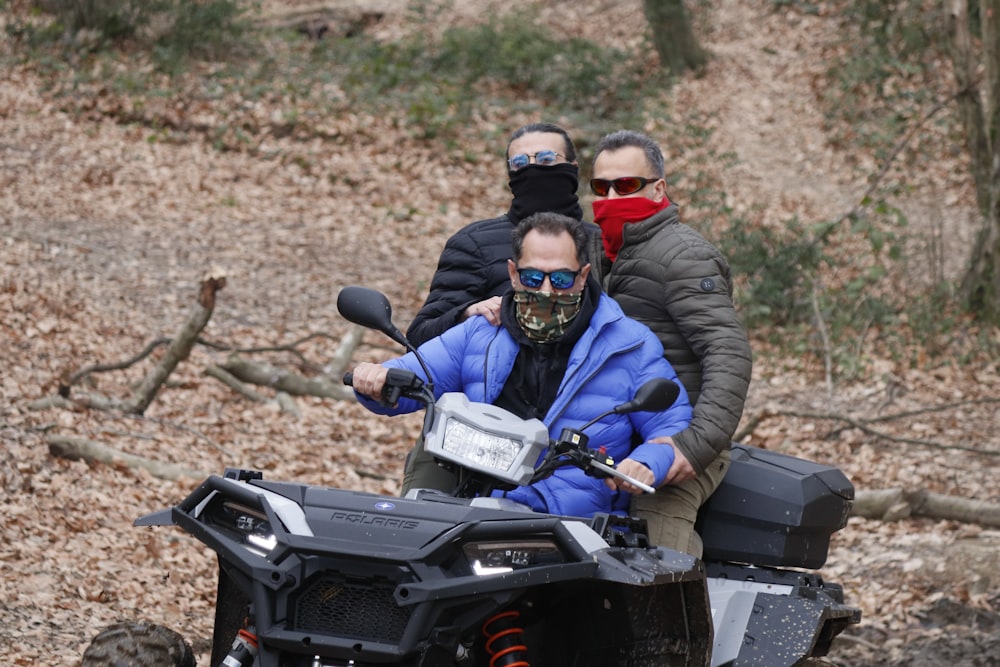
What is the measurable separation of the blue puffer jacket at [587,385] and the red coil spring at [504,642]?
56cm

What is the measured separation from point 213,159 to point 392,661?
13921mm

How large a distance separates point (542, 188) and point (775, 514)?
163 centimetres

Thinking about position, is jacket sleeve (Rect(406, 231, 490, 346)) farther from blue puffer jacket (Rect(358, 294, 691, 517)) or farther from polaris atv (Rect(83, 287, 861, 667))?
polaris atv (Rect(83, 287, 861, 667))

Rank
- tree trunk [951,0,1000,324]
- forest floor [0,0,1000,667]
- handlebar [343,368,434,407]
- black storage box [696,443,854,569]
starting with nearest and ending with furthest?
handlebar [343,368,434,407]
black storage box [696,443,854,569]
forest floor [0,0,1000,667]
tree trunk [951,0,1000,324]

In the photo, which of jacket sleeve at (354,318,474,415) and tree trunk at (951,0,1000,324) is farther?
tree trunk at (951,0,1000,324)

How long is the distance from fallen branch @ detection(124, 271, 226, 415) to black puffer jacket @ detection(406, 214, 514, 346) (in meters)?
3.86

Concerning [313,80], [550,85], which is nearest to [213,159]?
[313,80]

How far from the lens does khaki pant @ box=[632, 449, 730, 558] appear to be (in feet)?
14.4

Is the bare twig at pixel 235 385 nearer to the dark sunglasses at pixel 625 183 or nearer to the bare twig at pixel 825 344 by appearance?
the bare twig at pixel 825 344

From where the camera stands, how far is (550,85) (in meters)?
20.0

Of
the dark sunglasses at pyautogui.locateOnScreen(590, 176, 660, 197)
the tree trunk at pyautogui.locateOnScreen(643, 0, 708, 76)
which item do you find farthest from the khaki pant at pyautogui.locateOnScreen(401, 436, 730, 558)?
the tree trunk at pyautogui.locateOnScreen(643, 0, 708, 76)

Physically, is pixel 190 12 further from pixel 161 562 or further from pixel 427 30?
pixel 161 562

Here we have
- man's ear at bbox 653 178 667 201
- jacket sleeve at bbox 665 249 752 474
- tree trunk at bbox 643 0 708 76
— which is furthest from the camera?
tree trunk at bbox 643 0 708 76

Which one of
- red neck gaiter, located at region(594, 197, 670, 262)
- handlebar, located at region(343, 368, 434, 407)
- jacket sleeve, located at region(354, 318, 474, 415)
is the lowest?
handlebar, located at region(343, 368, 434, 407)
